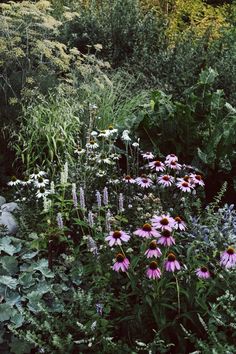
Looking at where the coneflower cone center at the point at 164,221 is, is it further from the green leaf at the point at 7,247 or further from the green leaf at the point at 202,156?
the green leaf at the point at 202,156

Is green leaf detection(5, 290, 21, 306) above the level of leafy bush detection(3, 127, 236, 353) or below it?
below

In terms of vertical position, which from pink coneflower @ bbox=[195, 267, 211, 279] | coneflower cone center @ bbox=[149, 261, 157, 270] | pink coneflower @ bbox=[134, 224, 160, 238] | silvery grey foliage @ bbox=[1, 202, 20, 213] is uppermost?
pink coneflower @ bbox=[134, 224, 160, 238]

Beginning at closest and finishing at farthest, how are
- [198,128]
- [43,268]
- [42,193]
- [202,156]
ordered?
[43,268], [42,193], [202,156], [198,128]

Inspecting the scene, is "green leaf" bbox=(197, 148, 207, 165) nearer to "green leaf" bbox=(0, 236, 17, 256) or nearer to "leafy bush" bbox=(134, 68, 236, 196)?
"leafy bush" bbox=(134, 68, 236, 196)

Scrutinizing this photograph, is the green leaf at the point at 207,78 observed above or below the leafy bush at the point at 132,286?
above

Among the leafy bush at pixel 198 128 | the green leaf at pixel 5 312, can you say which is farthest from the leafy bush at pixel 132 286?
the leafy bush at pixel 198 128

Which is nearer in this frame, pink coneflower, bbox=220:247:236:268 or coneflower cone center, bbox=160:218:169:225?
pink coneflower, bbox=220:247:236:268

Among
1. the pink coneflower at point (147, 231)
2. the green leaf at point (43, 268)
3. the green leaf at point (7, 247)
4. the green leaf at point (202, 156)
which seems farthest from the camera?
the green leaf at point (202, 156)

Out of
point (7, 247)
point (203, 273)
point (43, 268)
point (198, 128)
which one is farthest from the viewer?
point (198, 128)

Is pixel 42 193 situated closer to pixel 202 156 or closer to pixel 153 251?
pixel 153 251

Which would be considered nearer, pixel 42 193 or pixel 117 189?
pixel 42 193

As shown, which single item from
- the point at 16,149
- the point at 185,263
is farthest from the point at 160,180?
the point at 16,149

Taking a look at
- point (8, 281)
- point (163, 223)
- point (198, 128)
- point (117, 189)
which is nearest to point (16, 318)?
point (8, 281)

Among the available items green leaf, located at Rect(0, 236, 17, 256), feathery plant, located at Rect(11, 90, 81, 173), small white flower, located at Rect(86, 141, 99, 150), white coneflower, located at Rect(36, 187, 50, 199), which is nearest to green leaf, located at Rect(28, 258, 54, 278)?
green leaf, located at Rect(0, 236, 17, 256)
